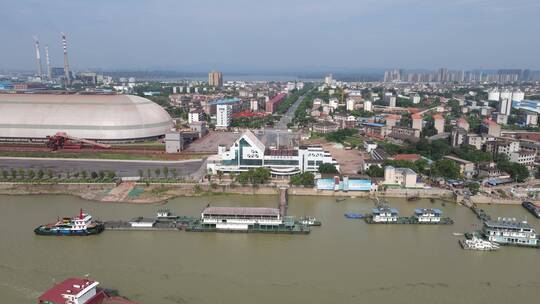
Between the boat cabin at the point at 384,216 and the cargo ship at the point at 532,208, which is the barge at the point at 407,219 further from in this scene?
the cargo ship at the point at 532,208

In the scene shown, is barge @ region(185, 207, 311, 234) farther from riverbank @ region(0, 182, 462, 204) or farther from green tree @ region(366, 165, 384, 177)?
green tree @ region(366, 165, 384, 177)

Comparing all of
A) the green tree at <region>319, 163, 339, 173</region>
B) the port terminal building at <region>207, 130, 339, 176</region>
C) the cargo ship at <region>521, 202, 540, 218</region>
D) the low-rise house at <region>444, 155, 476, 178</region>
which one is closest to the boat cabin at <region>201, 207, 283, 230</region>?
the port terminal building at <region>207, 130, 339, 176</region>

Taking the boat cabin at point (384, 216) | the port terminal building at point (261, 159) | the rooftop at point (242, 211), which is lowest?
the boat cabin at point (384, 216)

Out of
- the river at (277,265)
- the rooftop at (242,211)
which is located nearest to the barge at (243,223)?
the rooftop at (242,211)

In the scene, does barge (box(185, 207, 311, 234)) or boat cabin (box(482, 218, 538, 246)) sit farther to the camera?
barge (box(185, 207, 311, 234))

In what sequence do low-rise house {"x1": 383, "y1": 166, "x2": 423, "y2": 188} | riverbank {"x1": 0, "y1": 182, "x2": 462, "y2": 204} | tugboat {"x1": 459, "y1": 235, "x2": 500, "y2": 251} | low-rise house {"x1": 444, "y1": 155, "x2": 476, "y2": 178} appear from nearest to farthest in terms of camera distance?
tugboat {"x1": 459, "y1": 235, "x2": 500, "y2": 251} < riverbank {"x1": 0, "y1": 182, "x2": 462, "y2": 204} < low-rise house {"x1": 383, "y1": 166, "x2": 423, "y2": 188} < low-rise house {"x1": 444, "y1": 155, "x2": 476, "y2": 178}

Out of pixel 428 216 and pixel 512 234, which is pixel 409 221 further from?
pixel 512 234
